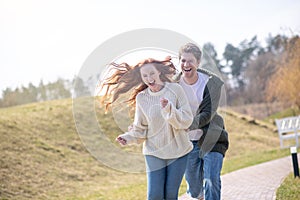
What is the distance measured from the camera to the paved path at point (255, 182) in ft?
28.5

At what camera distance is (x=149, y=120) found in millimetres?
4684

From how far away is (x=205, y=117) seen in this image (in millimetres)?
5172

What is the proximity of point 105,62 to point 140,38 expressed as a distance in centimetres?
44

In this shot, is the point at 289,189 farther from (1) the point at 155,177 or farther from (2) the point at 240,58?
(2) the point at 240,58

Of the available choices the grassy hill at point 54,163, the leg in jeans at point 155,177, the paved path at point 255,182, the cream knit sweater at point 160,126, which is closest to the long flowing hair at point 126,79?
the cream knit sweater at point 160,126

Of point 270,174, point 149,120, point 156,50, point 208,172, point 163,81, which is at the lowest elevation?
point 270,174

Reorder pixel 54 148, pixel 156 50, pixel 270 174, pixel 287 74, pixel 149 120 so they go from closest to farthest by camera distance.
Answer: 1. pixel 149 120
2. pixel 156 50
3. pixel 270 174
4. pixel 54 148
5. pixel 287 74

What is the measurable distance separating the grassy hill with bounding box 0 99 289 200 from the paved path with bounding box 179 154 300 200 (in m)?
1.15

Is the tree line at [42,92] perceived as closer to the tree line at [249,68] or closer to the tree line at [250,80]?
the tree line at [250,80]

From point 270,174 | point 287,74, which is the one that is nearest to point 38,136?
point 270,174

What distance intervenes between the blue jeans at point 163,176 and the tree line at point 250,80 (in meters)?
1.18

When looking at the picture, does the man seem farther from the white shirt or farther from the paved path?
the paved path

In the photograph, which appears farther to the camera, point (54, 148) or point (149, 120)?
point (54, 148)

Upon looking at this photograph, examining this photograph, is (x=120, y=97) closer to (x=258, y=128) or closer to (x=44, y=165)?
(x=44, y=165)
